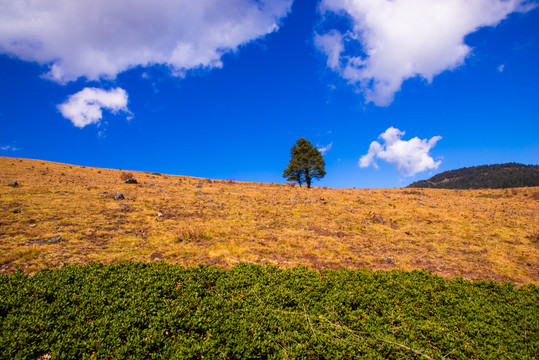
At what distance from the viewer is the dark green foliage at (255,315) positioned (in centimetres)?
440

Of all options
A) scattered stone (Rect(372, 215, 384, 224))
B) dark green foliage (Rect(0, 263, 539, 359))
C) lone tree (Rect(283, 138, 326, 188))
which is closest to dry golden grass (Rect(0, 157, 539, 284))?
scattered stone (Rect(372, 215, 384, 224))

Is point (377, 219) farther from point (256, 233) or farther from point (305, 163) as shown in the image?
point (305, 163)

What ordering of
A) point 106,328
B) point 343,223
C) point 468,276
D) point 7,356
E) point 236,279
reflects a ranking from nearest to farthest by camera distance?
point 7,356 < point 106,328 < point 236,279 < point 468,276 < point 343,223

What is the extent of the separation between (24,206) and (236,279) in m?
16.3

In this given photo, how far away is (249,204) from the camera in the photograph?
2050 cm

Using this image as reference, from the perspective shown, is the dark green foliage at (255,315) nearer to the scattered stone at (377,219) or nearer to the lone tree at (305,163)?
the scattered stone at (377,219)

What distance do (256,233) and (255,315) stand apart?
27.7 feet

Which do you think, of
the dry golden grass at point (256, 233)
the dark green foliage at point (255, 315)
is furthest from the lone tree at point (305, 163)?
the dark green foliage at point (255, 315)

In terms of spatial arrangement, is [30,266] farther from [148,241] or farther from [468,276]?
[468,276]

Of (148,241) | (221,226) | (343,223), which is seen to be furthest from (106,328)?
(343,223)

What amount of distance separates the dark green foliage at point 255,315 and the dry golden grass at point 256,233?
285 cm

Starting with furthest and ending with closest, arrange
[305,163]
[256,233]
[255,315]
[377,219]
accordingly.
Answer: [305,163] < [377,219] < [256,233] < [255,315]


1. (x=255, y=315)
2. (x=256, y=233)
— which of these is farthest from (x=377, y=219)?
(x=255, y=315)

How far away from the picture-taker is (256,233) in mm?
13898
